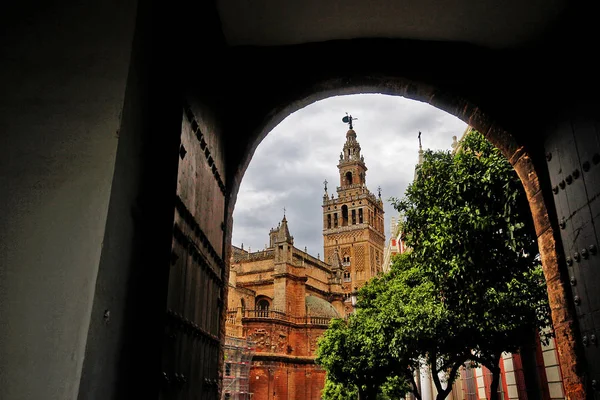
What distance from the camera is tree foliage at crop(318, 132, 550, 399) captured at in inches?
322

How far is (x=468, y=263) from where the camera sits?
8297 millimetres

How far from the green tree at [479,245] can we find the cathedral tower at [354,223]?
5666 cm

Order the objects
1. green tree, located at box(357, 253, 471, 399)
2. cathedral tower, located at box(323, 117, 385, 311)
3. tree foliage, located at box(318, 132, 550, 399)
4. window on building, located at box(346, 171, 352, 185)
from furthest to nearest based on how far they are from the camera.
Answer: window on building, located at box(346, 171, 352, 185) < cathedral tower, located at box(323, 117, 385, 311) < green tree, located at box(357, 253, 471, 399) < tree foliage, located at box(318, 132, 550, 399)

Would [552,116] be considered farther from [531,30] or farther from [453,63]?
[453,63]

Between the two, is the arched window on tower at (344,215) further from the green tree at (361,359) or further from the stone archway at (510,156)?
the stone archway at (510,156)

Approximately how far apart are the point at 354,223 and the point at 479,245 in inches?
2422

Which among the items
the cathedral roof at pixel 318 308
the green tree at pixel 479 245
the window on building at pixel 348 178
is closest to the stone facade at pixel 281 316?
the cathedral roof at pixel 318 308

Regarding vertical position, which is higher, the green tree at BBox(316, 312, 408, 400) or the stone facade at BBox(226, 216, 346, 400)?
the stone facade at BBox(226, 216, 346, 400)

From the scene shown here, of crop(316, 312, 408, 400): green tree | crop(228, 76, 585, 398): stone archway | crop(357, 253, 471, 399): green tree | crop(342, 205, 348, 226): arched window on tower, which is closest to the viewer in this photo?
crop(228, 76, 585, 398): stone archway

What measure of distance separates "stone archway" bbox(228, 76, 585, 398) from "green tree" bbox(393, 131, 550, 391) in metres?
3.12

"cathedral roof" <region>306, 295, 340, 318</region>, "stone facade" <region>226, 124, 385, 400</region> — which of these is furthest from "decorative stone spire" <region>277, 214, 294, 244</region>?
"cathedral roof" <region>306, 295, 340, 318</region>

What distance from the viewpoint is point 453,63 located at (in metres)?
4.57

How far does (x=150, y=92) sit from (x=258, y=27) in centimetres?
190

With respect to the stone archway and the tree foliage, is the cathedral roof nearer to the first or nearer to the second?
the tree foliage
